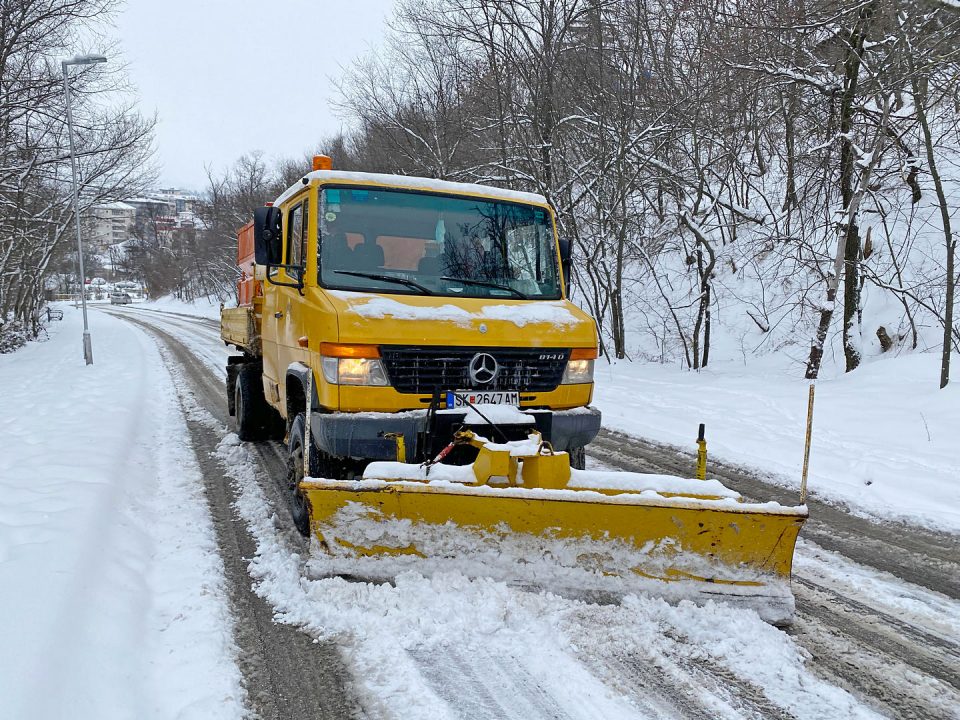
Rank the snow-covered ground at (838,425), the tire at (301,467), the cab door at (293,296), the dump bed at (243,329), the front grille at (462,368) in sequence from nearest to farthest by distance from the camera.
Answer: the front grille at (462,368) < the tire at (301,467) < the cab door at (293,296) < the snow-covered ground at (838,425) < the dump bed at (243,329)

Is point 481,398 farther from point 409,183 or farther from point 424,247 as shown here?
point 409,183

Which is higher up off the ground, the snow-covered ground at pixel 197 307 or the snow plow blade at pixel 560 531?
the snow-covered ground at pixel 197 307

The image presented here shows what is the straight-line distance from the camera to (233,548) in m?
4.16

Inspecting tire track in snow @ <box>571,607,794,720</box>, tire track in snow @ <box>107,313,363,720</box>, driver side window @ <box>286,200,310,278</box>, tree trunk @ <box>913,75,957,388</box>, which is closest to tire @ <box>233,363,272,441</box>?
driver side window @ <box>286,200,310,278</box>

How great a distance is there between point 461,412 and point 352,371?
0.71 meters

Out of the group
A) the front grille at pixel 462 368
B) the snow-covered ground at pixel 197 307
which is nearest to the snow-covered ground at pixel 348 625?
the front grille at pixel 462 368

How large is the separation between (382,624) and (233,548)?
155 centimetres

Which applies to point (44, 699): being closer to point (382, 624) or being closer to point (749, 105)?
point (382, 624)

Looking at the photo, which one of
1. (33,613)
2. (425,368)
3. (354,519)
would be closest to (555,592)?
(354,519)

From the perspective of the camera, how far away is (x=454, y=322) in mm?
4004

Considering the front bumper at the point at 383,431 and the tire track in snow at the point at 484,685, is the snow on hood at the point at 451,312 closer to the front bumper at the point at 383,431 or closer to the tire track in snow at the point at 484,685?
the front bumper at the point at 383,431

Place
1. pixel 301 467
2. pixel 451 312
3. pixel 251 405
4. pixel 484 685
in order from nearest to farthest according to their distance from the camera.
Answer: pixel 484 685 → pixel 451 312 → pixel 301 467 → pixel 251 405

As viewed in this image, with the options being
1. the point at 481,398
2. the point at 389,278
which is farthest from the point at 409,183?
the point at 481,398

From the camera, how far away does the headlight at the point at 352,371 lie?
152 inches
